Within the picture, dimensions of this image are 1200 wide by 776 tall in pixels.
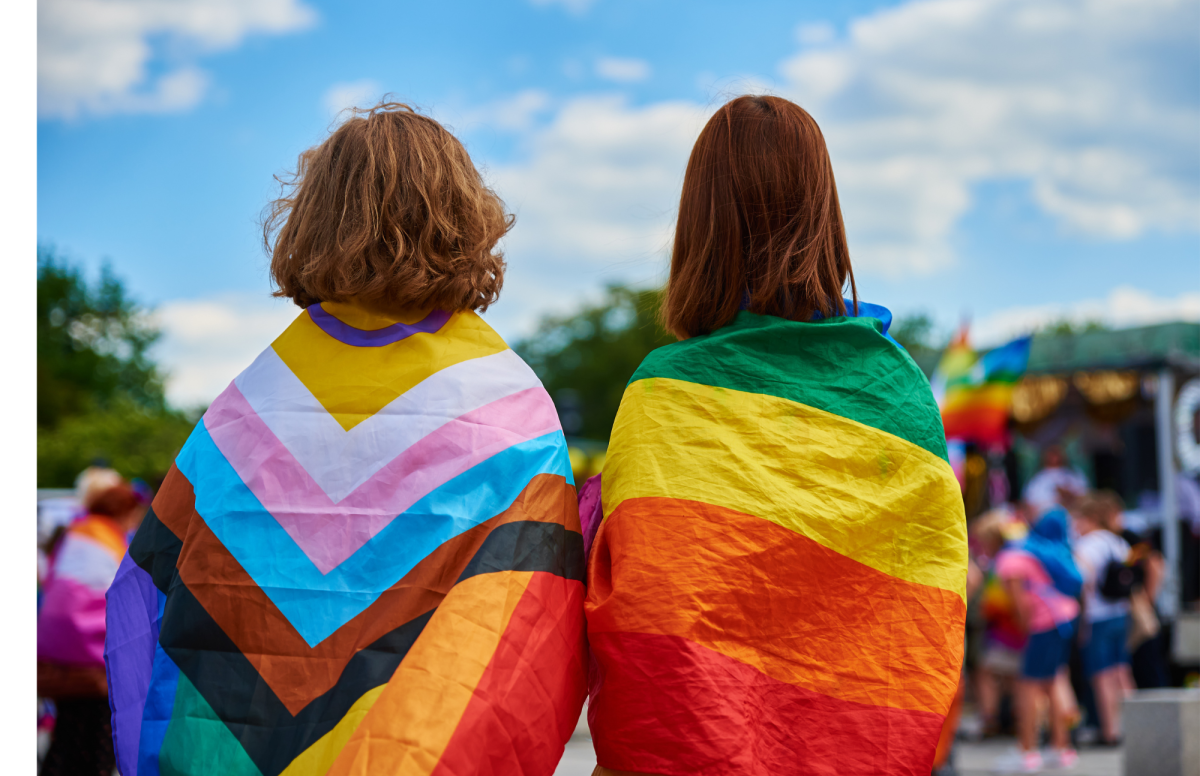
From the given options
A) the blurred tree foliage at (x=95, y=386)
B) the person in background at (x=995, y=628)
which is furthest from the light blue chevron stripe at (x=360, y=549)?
the blurred tree foliage at (x=95, y=386)

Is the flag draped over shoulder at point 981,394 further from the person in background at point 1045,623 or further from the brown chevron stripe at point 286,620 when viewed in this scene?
the brown chevron stripe at point 286,620

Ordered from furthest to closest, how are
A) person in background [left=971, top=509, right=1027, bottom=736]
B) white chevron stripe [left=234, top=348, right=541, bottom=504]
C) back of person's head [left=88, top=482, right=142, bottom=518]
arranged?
person in background [left=971, top=509, right=1027, bottom=736]
back of person's head [left=88, top=482, right=142, bottom=518]
white chevron stripe [left=234, top=348, right=541, bottom=504]

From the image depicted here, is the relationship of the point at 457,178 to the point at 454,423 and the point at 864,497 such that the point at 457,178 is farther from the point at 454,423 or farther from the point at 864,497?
the point at 864,497

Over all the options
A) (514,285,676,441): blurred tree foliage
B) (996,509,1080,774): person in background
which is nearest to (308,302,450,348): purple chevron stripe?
(996,509,1080,774): person in background

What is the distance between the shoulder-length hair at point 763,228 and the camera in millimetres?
2199

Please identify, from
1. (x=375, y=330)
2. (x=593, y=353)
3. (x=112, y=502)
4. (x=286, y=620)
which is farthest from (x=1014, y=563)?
(x=593, y=353)

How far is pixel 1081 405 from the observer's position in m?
13.6

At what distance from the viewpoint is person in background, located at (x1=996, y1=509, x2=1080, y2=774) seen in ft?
25.0

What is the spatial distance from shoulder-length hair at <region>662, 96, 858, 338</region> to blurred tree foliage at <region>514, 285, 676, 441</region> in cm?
4374

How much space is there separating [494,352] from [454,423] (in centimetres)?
20

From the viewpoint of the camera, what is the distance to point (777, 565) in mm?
2023

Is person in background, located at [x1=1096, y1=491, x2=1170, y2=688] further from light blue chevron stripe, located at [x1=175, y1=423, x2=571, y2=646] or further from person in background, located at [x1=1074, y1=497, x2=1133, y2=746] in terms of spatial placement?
light blue chevron stripe, located at [x1=175, y1=423, x2=571, y2=646]

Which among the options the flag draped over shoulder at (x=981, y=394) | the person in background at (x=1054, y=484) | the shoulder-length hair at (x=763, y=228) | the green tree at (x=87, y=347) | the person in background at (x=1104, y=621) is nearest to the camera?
the shoulder-length hair at (x=763, y=228)

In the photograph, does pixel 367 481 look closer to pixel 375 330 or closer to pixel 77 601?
pixel 375 330
